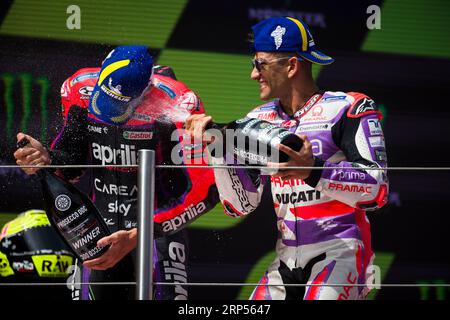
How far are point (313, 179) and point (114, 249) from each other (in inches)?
28.7

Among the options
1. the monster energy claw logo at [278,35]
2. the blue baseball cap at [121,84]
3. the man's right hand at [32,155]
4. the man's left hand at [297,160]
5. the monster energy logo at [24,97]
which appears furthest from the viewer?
the monster energy logo at [24,97]

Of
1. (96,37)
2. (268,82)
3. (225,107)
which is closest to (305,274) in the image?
(268,82)

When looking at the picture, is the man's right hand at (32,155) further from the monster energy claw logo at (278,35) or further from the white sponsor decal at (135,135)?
the monster energy claw logo at (278,35)

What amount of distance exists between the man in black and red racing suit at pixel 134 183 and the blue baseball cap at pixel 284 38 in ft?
1.46

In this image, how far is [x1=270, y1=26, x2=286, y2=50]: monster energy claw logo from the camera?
2.81 meters

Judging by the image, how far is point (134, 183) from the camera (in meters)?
3.11

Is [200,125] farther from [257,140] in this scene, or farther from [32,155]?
[32,155]

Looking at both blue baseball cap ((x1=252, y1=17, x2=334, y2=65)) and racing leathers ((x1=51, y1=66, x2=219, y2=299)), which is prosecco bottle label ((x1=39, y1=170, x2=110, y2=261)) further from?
blue baseball cap ((x1=252, y1=17, x2=334, y2=65))

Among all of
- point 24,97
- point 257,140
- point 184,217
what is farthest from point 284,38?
point 24,97

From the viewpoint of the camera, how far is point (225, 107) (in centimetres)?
368

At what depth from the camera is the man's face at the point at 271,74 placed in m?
2.82

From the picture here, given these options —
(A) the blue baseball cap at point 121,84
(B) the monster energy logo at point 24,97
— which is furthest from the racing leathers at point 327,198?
(B) the monster energy logo at point 24,97

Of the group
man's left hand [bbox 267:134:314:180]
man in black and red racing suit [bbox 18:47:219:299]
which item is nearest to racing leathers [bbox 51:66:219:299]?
man in black and red racing suit [bbox 18:47:219:299]

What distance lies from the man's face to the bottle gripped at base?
0.25m
